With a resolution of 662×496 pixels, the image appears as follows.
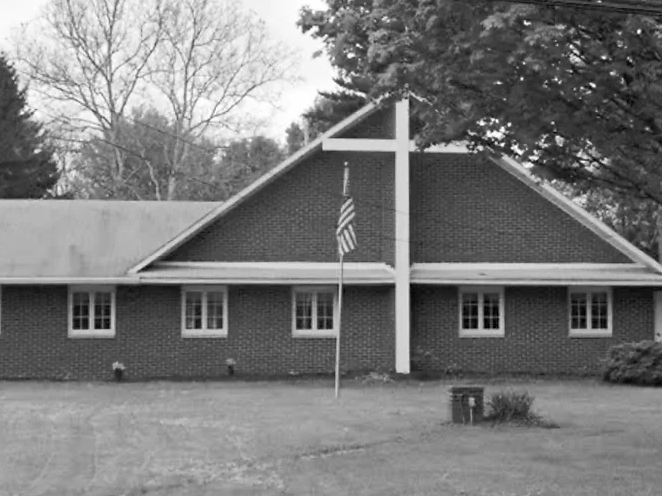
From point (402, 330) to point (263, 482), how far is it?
51.7 feet

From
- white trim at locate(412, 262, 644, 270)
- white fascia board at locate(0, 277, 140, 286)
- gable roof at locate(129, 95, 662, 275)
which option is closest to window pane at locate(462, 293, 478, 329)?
white trim at locate(412, 262, 644, 270)

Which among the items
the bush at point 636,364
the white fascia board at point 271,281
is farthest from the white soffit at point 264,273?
the bush at point 636,364

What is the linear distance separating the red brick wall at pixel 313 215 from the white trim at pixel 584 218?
3.26m

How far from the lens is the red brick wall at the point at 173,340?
27.3 meters

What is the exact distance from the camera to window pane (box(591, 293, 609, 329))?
28.8 meters

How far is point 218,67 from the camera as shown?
4841 centimetres

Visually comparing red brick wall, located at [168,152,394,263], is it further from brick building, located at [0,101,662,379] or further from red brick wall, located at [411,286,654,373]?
red brick wall, located at [411,286,654,373]

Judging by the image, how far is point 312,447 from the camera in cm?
1457

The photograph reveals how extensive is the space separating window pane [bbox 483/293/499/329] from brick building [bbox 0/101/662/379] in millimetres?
32

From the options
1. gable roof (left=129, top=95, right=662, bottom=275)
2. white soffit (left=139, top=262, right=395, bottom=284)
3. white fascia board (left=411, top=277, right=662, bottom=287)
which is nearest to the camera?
white soffit (left=139, top=262, right=395, bottom=284)

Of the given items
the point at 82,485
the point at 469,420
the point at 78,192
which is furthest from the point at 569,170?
the point at 78,192

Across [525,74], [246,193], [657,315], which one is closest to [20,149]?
[246,193]

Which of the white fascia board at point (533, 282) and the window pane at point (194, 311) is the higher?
the white fascia board at point (533, 282)

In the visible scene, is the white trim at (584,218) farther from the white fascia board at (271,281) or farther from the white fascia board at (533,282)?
the white fascia board at (271,281)
